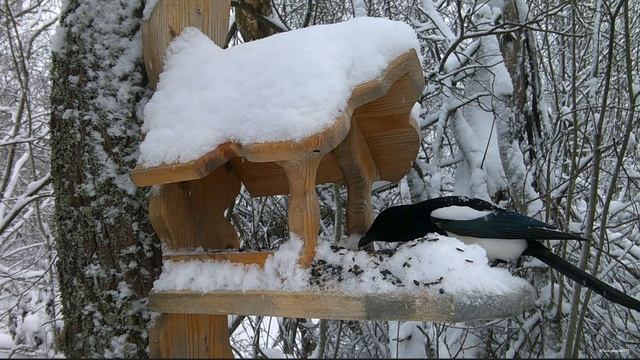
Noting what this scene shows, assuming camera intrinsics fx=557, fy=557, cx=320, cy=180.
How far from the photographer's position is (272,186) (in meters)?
1.62

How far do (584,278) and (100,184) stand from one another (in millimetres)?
1177

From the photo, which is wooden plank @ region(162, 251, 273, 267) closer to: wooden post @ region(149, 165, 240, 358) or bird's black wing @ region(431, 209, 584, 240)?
wooden post @ region(149, 165, 240, 358)

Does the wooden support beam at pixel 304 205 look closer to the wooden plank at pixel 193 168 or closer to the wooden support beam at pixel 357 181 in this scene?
the wooden plank at pixel 193 168

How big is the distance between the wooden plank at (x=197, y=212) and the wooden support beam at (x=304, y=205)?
346 millimetres

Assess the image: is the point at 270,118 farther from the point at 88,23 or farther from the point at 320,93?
the point at 88,23

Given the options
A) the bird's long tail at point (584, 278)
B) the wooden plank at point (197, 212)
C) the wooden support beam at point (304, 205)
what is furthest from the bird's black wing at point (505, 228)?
the wooden plank at point (197, 212)

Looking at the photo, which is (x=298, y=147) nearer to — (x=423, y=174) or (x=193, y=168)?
(x=193, y=168)

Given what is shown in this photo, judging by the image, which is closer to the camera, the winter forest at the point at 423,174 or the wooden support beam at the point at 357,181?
the winter forest at the point at 423,174

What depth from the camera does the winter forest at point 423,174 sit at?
4.43 feet

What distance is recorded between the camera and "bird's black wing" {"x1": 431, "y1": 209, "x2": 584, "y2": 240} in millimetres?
1215

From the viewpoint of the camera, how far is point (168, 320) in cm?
126

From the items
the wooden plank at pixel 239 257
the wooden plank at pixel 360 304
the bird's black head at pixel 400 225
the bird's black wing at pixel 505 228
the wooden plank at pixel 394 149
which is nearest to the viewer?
the wooden plank at pixel 360 304

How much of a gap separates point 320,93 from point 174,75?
419mm

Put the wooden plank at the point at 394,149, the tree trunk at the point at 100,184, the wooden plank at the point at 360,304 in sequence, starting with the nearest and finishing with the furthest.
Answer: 1. the wooden plank at the point at 360,304
2. the tree trunk at the point at 100,184
3. the wooden plank at the point at 394,149
